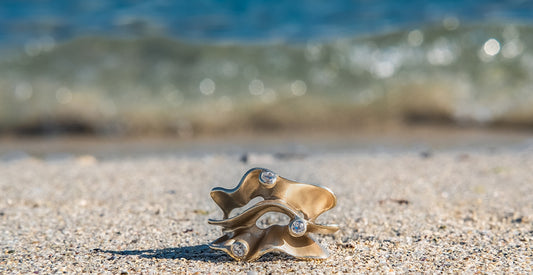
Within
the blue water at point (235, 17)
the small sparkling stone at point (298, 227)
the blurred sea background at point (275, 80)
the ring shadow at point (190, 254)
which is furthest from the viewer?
the blue water at point (235, 17)

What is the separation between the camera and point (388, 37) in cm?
686

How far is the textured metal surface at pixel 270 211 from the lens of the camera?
5.24ft

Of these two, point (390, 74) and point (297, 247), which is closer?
point (297, 247)

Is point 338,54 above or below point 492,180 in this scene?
above

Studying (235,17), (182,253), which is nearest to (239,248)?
(182,253)

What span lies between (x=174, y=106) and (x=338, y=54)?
2194 mm

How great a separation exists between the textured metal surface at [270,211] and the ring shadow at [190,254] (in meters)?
0.07

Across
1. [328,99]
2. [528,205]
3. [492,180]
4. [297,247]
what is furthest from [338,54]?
[297,247]

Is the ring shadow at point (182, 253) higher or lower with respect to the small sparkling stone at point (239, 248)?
lower

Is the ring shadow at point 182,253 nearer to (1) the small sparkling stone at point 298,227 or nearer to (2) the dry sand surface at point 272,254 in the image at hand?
(2) the dry sand surface at point 272,254

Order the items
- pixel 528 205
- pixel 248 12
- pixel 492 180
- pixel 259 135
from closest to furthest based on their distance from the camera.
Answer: pixel 528 205 < pixel 492 180 < pixel 259 135 < pixel 248 12

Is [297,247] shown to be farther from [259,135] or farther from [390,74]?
[390,74]

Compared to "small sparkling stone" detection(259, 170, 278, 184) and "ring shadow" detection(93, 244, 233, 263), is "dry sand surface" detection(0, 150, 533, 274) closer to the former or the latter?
"ring shadow" detection(93, 244, 233, 263)

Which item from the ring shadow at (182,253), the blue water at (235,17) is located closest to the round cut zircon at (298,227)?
the ring shadow at (182,253)
